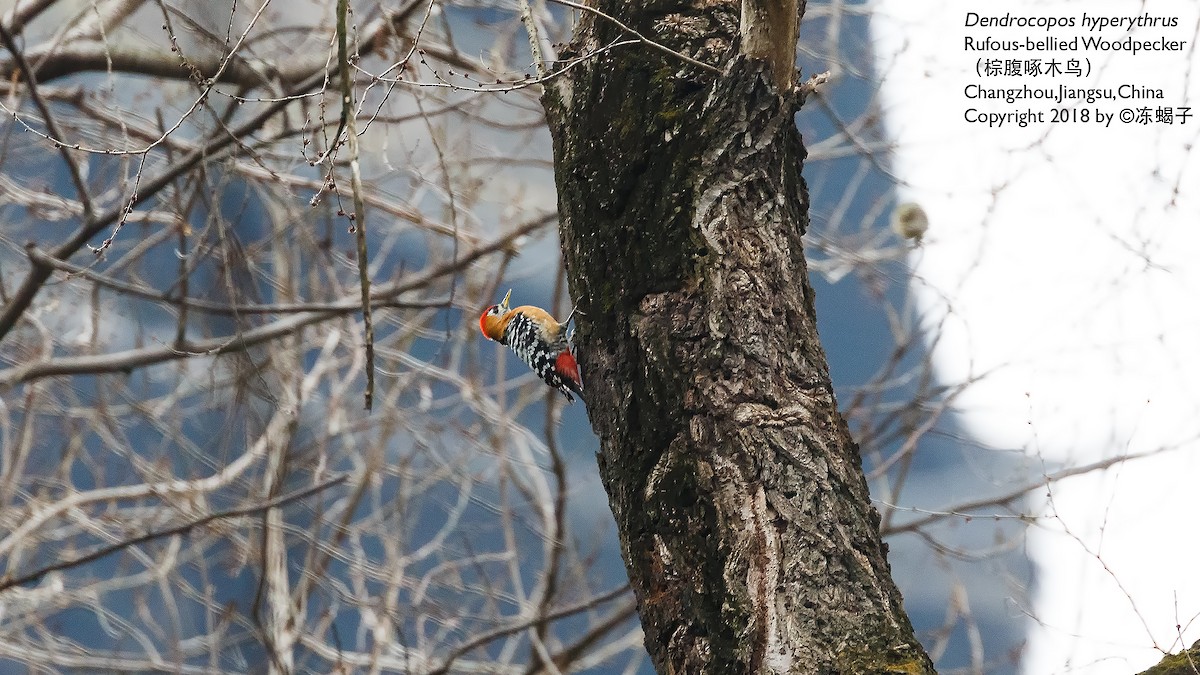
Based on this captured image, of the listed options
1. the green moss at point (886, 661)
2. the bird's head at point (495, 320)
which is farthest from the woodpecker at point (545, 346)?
the green moss at point (886, 661)

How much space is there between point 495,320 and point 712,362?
2.85 meters

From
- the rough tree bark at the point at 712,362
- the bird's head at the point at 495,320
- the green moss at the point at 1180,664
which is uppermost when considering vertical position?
the bird's head at the point at 495,320

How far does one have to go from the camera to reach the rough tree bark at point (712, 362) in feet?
4.58

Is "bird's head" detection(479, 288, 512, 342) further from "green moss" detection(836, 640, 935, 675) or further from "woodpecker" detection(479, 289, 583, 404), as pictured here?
"green moss" detection(836, 640, 935, 675)

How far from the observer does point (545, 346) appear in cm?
360

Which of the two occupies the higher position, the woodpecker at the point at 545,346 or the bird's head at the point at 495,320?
the bird's head at the point at 495,320

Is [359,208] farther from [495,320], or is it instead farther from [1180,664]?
[495,320]

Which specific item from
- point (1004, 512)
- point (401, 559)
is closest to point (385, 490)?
point (401, 559)

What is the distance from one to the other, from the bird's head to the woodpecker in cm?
18

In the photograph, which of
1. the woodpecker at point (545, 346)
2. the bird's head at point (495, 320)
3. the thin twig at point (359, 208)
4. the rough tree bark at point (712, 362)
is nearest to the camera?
the thin twig at point (359, 208)

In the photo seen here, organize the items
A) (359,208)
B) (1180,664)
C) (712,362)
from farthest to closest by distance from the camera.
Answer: (712,362) < (1180,664) < (359,208)

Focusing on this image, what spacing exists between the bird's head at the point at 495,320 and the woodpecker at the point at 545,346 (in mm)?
180

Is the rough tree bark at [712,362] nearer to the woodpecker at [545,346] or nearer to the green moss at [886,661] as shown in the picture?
the green moss at [886,661]

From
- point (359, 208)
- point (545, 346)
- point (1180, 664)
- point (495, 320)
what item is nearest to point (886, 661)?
point (1180, 664)
